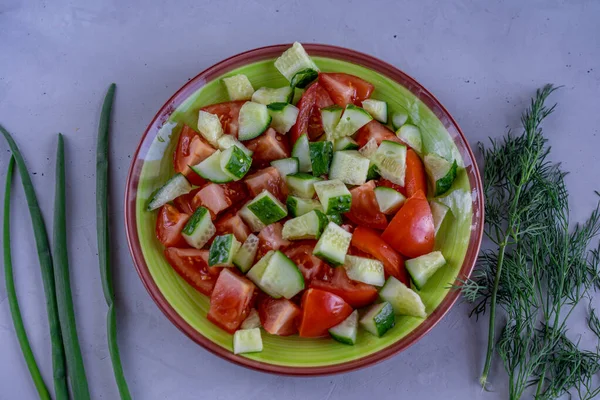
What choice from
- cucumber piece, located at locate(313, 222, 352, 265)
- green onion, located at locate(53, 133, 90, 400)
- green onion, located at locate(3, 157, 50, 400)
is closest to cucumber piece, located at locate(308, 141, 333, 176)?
cucumber piece, located at locate(313, 222, 352, 265)

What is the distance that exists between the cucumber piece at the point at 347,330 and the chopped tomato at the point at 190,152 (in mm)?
720

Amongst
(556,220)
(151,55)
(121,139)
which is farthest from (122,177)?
(556,220)

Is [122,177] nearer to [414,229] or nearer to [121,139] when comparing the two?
[121,139]

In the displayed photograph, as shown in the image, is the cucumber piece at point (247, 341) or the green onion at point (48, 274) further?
the green onion at point (48, 274)

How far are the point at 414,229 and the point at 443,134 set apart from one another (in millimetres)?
416

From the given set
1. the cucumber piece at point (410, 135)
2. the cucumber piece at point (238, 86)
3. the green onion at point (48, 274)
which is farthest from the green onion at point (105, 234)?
the cucumber piece at point (410, 135)

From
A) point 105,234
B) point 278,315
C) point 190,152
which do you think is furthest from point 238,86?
point 278,315

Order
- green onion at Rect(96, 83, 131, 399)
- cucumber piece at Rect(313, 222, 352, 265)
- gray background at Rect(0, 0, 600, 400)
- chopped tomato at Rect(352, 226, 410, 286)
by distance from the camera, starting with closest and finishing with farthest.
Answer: cucumber piece at Rect(313, 222, 352, 265)
chopped tomato at Rect(352, 226, 410, 286)
green onion at Rect(96, 83, 131, 399)
gray background at Rect(0, 0, 600, 400)

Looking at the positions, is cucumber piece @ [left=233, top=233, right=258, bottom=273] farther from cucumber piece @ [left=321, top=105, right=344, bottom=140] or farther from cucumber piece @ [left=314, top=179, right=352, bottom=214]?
cucumber piece @ [left=321, top=105, right=344, bottom=140]

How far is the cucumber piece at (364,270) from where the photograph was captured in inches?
82.6

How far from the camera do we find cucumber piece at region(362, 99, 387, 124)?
7.54ft

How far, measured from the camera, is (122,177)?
8.16ft

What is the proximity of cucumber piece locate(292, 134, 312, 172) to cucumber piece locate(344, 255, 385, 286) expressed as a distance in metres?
0.39

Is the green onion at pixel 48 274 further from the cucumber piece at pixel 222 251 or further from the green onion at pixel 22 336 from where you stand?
the cucumber piece at pixel 222 251
